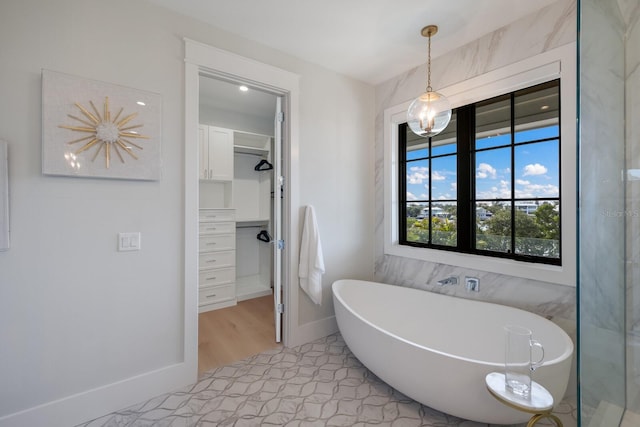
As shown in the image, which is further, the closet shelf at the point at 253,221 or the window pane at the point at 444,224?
the closet shelf at the point at 253,221

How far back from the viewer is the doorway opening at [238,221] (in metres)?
2.64

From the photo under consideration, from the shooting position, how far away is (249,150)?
4180 millimetres

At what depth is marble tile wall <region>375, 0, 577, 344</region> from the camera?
6.22 feet

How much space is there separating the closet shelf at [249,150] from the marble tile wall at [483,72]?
1872 mm

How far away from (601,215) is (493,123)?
1492 millimetres

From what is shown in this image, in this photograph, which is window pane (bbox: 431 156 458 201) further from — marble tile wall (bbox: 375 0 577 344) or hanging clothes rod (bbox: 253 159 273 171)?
hanging clothes rod (bbox: 253 159 273 171)

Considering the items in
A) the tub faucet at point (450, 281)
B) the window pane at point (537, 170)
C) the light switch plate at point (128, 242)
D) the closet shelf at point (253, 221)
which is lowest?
the tub faucet at point (450, 281)

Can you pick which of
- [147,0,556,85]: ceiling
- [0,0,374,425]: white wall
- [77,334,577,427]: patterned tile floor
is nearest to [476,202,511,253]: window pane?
[77,334,577,427]: patterned tile floor

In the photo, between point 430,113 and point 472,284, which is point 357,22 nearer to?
point 430,113

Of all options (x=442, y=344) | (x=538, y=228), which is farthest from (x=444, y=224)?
(x=442, y=344)

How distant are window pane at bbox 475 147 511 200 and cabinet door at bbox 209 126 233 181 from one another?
292 centimetres

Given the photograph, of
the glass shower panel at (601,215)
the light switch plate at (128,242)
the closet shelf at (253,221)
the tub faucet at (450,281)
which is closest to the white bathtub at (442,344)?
the tub faucet at (450,281)

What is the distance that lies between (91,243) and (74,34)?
126 centimetres

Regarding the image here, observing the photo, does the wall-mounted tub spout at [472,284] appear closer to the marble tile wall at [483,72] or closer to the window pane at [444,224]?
the marble tile wall at [483,72]
